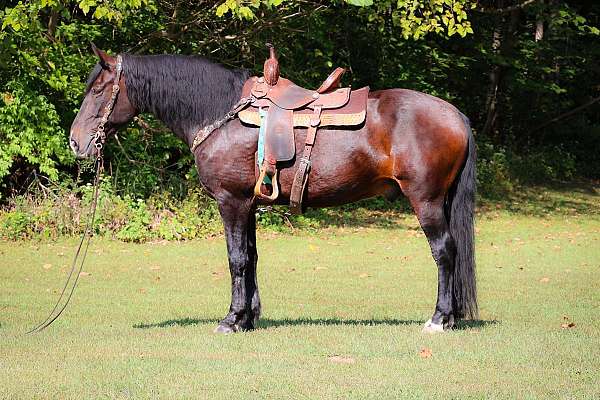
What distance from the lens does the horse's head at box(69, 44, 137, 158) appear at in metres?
7.38

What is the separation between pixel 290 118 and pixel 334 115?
349 mm

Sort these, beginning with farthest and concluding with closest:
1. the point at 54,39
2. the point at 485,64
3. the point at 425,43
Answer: the point at 485,64, the point at 425,43, the point at 54,39

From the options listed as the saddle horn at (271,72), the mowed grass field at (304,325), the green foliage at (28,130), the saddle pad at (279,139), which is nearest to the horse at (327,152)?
the saddle pad at (279,139)

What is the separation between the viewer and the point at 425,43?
24.1 meters

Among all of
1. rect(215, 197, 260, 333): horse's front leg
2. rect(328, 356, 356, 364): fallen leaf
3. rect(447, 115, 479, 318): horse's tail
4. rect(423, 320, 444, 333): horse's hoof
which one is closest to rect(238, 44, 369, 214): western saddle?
rect(215, 197, 260, 333): horse's front leg

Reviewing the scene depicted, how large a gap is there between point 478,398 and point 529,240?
12204 millimetres

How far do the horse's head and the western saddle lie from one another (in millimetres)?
1017

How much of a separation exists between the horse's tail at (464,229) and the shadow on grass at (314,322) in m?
0.27

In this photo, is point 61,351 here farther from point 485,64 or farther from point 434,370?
point 485,64

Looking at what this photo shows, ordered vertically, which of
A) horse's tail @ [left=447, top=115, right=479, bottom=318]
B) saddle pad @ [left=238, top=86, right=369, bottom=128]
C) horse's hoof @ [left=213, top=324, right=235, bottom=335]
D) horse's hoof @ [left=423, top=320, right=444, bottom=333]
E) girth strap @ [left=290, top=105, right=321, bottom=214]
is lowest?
horse's hoof @ [left=213, top=324, right=235, bottom=335]

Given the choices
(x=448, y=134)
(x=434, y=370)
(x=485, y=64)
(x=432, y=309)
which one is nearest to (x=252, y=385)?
(x=434, y=370)

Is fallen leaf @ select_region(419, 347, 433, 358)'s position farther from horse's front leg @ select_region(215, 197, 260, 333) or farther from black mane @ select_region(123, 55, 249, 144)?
black mane @ select_region(123, 55, 249, 144)

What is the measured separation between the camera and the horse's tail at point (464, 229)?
24.4ft

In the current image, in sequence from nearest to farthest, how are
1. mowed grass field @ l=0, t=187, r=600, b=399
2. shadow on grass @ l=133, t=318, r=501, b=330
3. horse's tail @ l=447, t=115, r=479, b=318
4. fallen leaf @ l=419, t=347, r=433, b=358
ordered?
1. mowed grass field @ l=0, t=187, r=600, b=399
2. fallen leaf @ l=419, t=347, r=433, b=358
3. horse's tail @ l=447, t=115, r=479, b=318
4. shadow on grass @ l=133, t=318, r=501, b=330
